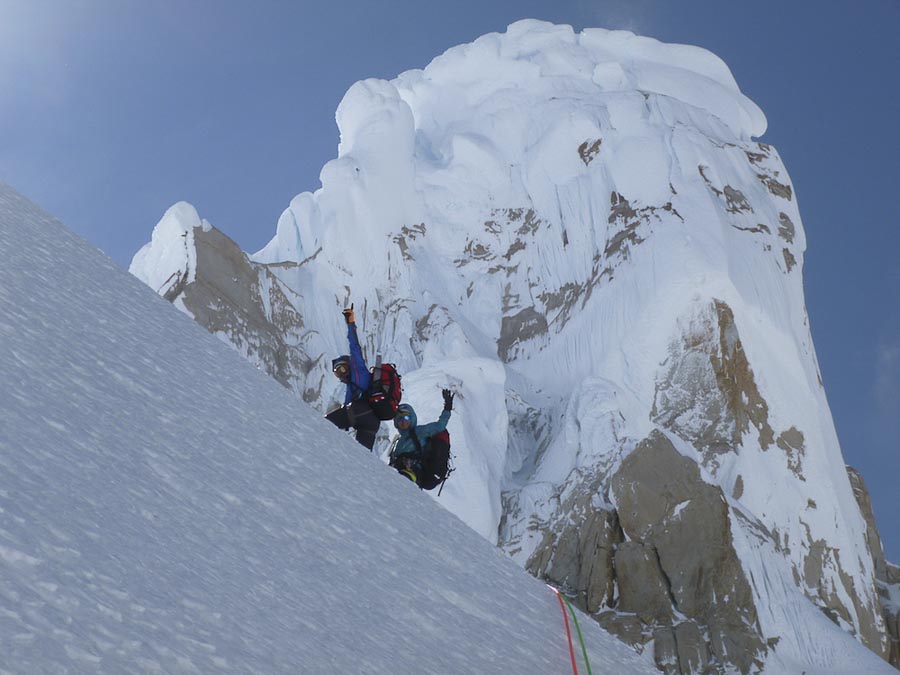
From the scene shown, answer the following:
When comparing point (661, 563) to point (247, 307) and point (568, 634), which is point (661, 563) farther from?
point (568, 634)

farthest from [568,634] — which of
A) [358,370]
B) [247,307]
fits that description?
[247,307]

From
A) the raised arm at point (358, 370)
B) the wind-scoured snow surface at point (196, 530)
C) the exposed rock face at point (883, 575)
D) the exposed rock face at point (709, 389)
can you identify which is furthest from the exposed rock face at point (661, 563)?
the wind-scoured snow surface at point (196, 530)

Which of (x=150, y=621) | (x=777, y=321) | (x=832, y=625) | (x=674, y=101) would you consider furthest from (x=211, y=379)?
(x=674, y=101)

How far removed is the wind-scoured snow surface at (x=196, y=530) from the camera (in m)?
1.92

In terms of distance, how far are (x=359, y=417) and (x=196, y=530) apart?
18.0 feet

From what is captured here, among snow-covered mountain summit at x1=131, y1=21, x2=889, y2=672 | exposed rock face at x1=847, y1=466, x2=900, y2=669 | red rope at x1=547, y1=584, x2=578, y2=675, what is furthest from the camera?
exposed rock face at x1=847, y1=466, x2=900, y2=669

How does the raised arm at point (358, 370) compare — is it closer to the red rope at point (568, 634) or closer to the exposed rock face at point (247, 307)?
the red rope at point (568, 634)

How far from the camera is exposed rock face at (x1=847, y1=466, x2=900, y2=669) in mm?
26625

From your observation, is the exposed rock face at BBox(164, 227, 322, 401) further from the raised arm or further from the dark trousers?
the dark trousers

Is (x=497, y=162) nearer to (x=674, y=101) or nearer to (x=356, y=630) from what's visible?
(x=674, y=101)

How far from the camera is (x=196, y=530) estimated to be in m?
2.46

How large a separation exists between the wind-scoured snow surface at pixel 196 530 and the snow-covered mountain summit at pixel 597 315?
18.7 metres

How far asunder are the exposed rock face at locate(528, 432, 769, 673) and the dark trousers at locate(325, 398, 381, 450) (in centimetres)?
1467

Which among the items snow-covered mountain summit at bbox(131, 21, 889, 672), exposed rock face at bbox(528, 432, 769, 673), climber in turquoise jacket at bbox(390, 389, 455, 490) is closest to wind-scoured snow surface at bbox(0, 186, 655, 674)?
climber in turquoise jacket at bbox(390, 389, 455, 490)
